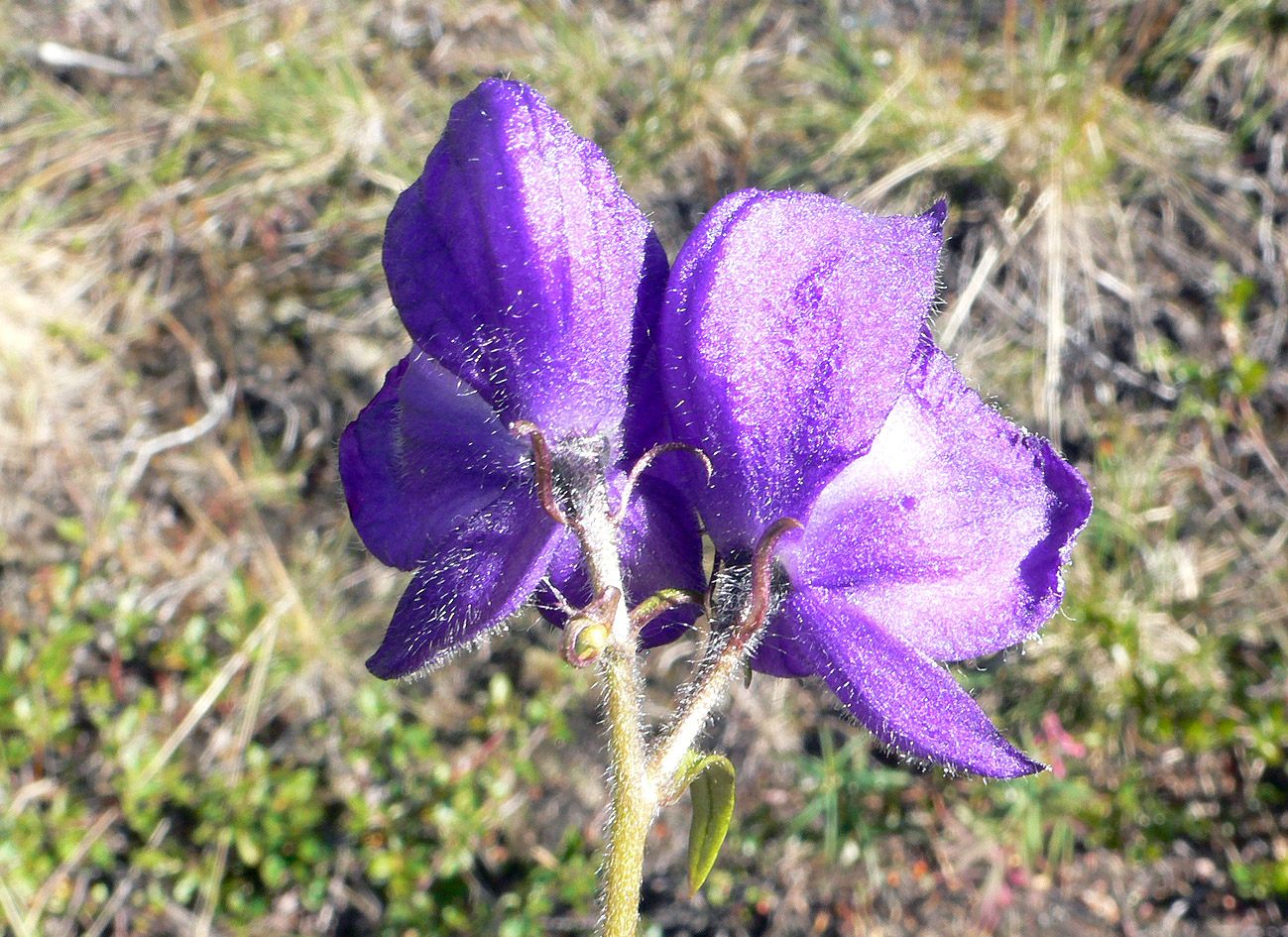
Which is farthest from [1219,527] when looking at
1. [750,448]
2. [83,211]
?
[83,211]

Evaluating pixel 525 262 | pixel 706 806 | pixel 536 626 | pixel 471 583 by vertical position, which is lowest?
pixel 536 626

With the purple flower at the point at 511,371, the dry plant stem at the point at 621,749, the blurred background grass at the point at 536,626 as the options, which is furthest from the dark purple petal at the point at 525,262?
the blurred background grass at the point at 536,626

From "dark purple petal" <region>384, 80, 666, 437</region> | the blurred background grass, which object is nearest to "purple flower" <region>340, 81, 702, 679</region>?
"dark purple petal" <region>384, 80, 666, 437</region>

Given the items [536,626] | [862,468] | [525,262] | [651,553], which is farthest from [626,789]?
[536,626]

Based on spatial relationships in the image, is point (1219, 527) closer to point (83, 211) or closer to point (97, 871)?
point (97, 871)

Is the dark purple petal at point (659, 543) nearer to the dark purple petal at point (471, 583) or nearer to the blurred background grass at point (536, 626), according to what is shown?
the dark purple petal at point (471, 583)

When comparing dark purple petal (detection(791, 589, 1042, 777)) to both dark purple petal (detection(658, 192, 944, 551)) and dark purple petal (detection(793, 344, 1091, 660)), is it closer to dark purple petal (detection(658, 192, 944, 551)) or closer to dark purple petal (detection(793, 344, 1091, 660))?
dark purple petal (detection(793, 344, 1091, 660))

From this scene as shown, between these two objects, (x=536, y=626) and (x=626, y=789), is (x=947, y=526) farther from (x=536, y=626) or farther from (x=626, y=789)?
(x=536, y=626)
